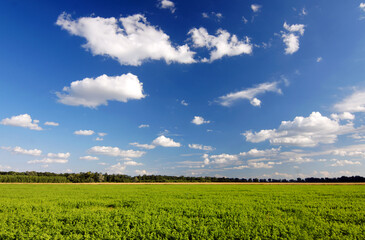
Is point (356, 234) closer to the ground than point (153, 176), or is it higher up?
higher up

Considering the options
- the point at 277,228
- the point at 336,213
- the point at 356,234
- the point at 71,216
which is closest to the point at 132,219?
the point at 71,216

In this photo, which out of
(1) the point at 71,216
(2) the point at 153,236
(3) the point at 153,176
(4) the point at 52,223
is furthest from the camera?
(3) the point at 153,176

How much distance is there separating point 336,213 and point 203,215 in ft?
39.7

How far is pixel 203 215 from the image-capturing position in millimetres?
17281

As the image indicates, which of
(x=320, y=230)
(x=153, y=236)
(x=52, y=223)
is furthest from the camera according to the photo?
(x=52, y=223)

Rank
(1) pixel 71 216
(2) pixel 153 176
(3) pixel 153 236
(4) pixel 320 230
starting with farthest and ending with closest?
(2) pixel 153 176, (1) pixel 71 216, (4) pixel 320 230, (3) pixel 153 236

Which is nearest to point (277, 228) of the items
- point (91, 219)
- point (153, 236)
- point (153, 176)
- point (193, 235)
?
point (193, 235)

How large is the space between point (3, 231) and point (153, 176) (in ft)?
570

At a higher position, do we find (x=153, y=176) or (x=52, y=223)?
(x=52, y=223)

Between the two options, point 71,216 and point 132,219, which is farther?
point 71,216

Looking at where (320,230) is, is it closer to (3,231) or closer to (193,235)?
(193,235)

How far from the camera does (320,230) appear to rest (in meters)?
12.8

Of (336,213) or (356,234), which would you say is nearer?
(356,234)

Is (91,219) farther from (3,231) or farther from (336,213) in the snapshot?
(336,213)
